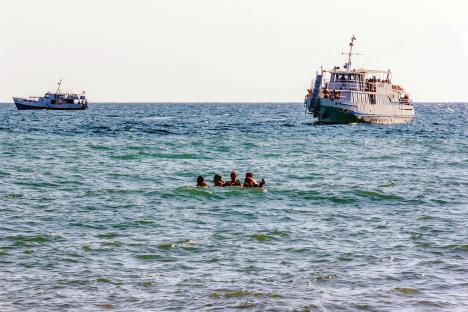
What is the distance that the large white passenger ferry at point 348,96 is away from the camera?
78.6 metres

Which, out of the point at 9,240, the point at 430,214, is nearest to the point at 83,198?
the point at 9,240

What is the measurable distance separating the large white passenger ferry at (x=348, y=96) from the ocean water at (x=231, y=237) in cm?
3761

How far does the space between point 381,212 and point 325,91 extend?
55.5 m

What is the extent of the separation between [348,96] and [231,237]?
6158cm

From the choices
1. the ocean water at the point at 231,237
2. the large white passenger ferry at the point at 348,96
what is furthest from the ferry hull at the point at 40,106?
the ocean water at the point at 231,237

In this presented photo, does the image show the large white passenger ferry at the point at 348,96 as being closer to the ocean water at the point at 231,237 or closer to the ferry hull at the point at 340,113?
the ferry hull at the point at 340,113

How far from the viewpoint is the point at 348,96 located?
259ft

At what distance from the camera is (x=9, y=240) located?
1828 centimetres

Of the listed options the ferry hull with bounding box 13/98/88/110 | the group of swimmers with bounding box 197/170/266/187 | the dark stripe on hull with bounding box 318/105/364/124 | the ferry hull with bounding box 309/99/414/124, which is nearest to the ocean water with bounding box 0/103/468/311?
the group of swimmers with bounding box 197/170/266/187

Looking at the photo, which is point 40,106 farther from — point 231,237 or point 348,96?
point 231,237

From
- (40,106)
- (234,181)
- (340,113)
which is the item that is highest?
(340,113)

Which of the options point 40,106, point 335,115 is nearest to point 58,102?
point 40,106

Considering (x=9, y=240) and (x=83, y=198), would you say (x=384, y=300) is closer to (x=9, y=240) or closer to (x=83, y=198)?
(x=9, y=240)

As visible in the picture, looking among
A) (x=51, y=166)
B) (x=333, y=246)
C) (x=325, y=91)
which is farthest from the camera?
(x=325, y=91)
